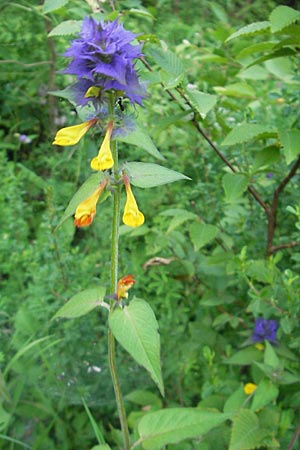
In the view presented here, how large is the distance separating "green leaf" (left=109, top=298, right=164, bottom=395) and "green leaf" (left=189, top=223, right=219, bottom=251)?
1.51ft

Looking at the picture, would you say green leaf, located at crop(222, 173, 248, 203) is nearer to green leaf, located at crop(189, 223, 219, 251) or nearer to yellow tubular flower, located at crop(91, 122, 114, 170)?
green leaf, located at crop(189, 223, 219, 251)

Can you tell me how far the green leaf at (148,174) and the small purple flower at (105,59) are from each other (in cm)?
11

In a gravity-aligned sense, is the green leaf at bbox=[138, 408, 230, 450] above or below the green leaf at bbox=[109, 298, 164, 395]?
below

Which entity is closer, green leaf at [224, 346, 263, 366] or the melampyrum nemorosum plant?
the melampyrum nemorosum plant

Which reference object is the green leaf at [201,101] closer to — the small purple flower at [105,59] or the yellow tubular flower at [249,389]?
the small purple flower at [105,59]

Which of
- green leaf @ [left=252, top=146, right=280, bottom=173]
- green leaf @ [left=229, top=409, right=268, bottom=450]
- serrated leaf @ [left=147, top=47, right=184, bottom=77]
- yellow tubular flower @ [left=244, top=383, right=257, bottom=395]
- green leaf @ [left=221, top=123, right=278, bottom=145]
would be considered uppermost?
serrated leaf @ [left=147, top=47, right=184, bottom=77]

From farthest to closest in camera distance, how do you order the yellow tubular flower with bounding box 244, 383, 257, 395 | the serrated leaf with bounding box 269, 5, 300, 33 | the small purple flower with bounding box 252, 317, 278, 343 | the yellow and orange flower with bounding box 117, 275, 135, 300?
the small purple flower with bounding box 252, 317, 278, 343 < the yellow tubular flower with bounding box 244, 383, 257, 395 < the serrated leaf with bounding box 269, 5, 300, 33 < the yellow and orange flower with bounding box 117, 275, 135, 300

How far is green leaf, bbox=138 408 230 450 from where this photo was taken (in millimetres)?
1021

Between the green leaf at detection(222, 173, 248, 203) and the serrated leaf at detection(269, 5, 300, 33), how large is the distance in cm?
39

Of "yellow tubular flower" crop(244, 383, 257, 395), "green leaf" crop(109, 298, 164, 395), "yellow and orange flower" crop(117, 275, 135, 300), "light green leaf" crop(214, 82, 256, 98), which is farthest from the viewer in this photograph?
"light green leaf" crop(214, 82, 256, 98)

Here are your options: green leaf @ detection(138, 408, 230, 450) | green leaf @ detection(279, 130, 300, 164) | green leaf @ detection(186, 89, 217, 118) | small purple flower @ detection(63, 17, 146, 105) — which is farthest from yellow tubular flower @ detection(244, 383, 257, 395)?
small purple flower @ detection(63, 17, 146, 105)

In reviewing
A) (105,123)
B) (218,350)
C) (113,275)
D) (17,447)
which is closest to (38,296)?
(17,447)

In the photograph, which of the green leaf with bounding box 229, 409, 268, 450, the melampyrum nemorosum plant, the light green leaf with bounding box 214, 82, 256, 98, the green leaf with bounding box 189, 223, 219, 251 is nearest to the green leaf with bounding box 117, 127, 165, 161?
the melampyrum nemorosum plant

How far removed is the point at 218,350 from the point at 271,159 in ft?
1.95
